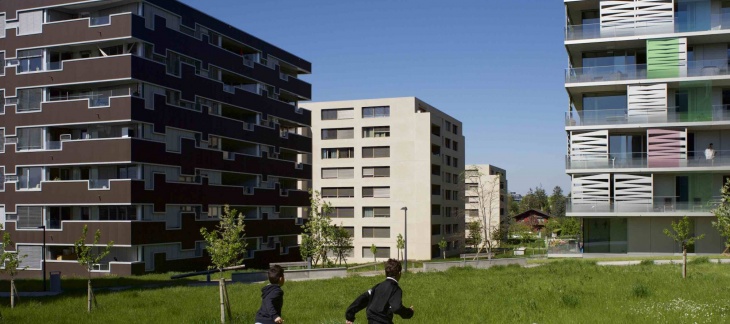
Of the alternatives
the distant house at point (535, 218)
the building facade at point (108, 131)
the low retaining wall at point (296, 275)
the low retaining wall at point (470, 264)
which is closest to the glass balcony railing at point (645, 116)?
the low retaining wall at point (470, 264)

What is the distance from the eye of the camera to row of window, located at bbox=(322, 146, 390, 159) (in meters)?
84.9

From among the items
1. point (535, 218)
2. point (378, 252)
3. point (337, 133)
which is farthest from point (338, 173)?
point (535, 218)

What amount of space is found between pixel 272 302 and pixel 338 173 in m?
76.5

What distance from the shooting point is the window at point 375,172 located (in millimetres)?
84625

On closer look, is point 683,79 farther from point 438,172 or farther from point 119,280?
point 438,172

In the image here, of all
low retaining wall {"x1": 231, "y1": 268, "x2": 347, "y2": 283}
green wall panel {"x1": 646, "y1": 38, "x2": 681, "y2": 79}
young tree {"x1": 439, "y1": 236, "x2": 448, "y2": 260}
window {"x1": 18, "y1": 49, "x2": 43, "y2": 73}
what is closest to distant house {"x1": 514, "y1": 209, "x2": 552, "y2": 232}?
young tree {"x1": 439, "y1": 236, "x2": 448, "y2": 260}

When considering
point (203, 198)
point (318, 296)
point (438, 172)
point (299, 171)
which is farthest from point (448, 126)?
point (318, 296)

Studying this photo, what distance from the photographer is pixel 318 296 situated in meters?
22.0

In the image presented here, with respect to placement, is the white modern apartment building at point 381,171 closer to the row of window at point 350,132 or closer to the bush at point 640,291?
the row of window at point 350,132

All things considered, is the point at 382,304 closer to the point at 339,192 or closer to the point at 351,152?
the point at 351,152

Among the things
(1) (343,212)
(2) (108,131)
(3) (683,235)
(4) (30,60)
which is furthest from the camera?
(1) (343,212)

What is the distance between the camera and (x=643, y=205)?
4744 centimetres

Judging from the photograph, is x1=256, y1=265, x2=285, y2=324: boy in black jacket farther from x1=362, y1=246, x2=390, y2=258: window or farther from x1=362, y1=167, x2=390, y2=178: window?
x1=362, y1=167, x2=390, y2=178: window

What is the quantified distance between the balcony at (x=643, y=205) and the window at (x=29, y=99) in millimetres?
35813
